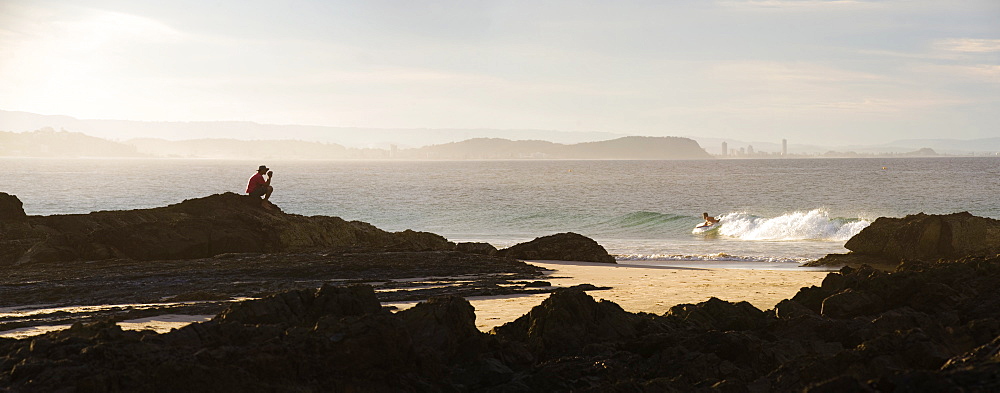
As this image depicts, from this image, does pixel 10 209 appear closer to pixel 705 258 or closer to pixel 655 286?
pixel 655 286

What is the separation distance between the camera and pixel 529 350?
807 cm

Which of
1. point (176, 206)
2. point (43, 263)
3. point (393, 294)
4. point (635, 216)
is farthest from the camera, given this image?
point (635, 216)

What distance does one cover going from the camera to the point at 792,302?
1019 cm

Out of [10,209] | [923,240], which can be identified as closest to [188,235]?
[10,209]

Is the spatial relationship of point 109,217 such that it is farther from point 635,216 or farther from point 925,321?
point 635,216

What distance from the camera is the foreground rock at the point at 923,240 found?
20594 millimetres

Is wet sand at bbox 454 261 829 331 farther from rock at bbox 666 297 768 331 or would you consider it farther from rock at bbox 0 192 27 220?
rock at bbox 0 192 27 220

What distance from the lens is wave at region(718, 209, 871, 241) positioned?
123 ft

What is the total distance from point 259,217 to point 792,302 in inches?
561

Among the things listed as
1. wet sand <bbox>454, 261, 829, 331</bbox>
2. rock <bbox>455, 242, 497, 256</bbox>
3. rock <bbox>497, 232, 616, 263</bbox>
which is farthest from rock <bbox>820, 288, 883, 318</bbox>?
rock <bbox>455, 242, 497, 256</bbox>

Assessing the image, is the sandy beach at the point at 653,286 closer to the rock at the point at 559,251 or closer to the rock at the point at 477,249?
the rock at the point at 559,251

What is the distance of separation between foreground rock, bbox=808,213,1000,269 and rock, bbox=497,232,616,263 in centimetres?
553

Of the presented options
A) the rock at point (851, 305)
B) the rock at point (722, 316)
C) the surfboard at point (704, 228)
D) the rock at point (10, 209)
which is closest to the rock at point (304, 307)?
the rock at point (722, 316)

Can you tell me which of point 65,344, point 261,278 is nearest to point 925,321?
point 65,344
